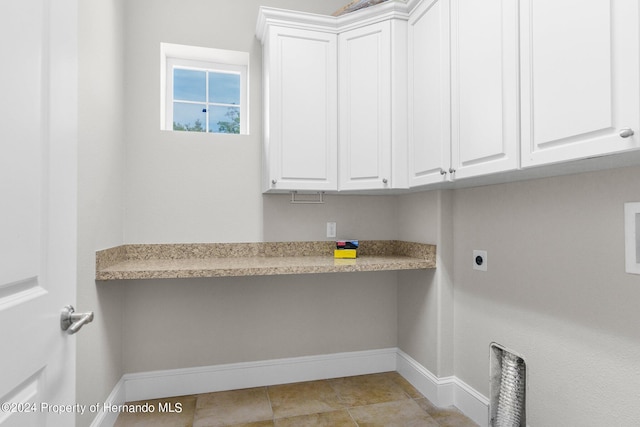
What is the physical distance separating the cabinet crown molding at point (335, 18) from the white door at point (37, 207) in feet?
→ 4.55

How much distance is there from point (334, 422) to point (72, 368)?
1.46 metres

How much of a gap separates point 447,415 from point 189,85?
272 centimetres

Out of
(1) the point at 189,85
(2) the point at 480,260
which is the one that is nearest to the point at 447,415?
(2) the point at 480,260

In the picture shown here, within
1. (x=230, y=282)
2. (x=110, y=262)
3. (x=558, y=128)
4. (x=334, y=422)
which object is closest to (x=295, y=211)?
(x=230, y=282)

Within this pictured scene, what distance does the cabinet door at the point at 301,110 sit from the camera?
6.97 ft

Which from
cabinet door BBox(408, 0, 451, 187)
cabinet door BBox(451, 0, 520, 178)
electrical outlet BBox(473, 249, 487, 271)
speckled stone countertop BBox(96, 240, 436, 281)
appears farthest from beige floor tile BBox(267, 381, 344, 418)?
cabinet door BBox(451, 0, 520, 178)

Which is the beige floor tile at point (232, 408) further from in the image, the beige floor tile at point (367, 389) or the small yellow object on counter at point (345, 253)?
the small yellow object on counter at point (345, 253)

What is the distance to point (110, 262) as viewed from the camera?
6.12 feet

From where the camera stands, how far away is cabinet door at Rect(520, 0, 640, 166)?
0.95m

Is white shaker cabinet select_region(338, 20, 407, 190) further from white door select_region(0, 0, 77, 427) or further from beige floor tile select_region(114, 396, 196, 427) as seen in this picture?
beige floor tile select_region(114, 396, 196, 427)

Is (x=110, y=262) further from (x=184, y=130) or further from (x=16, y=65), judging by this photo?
(x=16, y=65)

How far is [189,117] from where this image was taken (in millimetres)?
2465

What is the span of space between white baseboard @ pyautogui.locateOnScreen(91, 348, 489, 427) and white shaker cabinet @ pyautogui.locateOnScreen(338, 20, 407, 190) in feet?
4.14

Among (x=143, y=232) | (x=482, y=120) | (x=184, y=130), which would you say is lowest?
(x=143, y=232)
